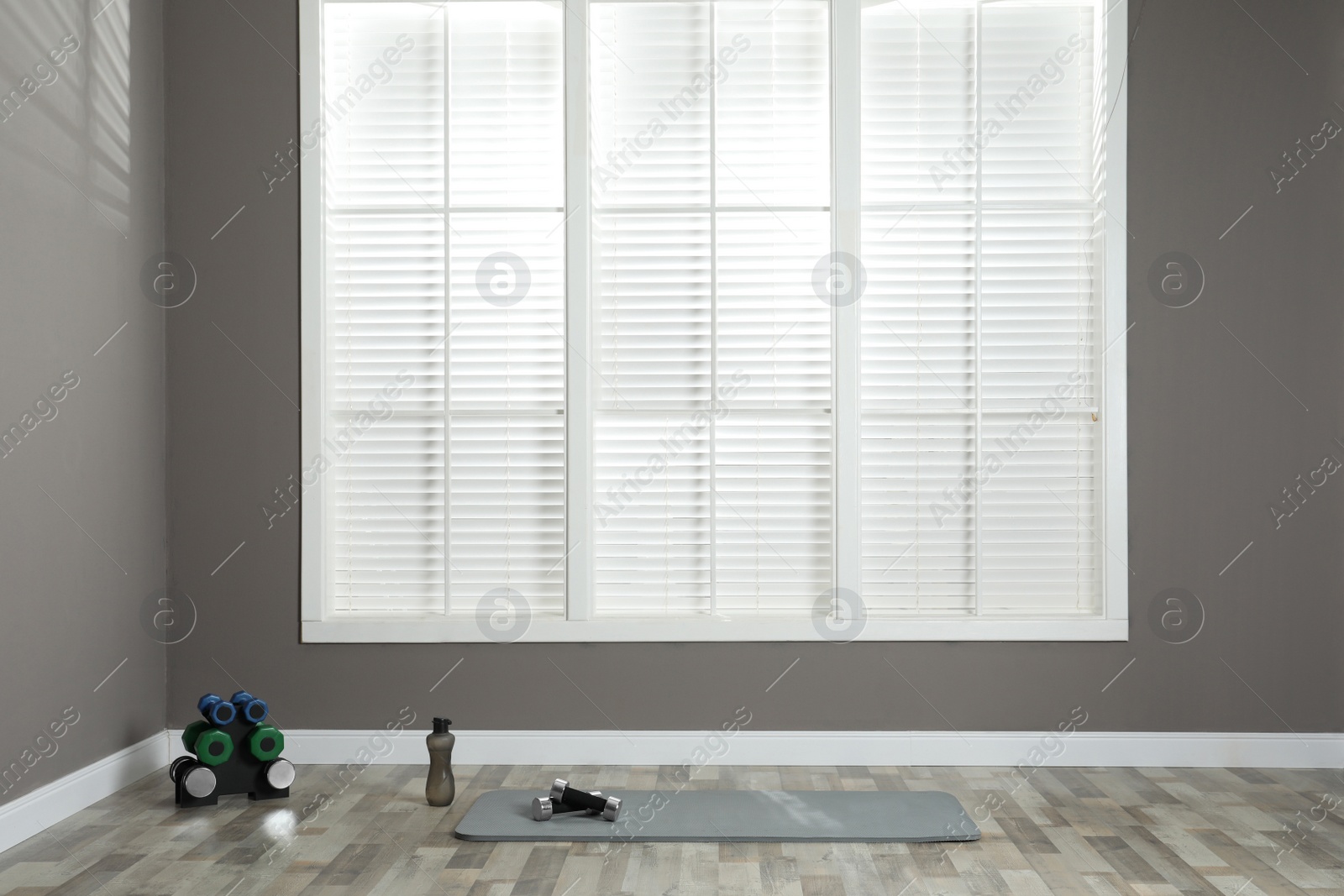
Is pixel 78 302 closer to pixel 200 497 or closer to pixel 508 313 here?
pixel 200 497

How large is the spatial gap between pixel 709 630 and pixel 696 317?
3.75ft

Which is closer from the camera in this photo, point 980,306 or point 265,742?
point 265,742

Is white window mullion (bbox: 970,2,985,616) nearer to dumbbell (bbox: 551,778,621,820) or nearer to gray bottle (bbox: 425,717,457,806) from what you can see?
dumbbell (bbox: 551,778,621,820)

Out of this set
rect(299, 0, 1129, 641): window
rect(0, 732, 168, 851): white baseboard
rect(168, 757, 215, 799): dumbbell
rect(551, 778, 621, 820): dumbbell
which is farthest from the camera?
rect(299, 0, 1129, 641): window

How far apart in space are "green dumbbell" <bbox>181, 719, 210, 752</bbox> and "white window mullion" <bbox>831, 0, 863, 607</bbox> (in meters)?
2.17

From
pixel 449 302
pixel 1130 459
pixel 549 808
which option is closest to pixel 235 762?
pixel 549 808

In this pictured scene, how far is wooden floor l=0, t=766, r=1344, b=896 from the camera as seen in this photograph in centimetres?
244

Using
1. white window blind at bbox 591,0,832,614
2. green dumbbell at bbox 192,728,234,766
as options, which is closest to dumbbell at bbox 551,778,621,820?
white window blind at bbox 591,0,832,614

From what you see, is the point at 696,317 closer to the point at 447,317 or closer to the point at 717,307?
the point at 717,307

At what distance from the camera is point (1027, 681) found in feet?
11.6

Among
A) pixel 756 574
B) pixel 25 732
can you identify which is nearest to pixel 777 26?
pixel 756 574

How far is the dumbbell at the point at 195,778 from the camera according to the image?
302 cm

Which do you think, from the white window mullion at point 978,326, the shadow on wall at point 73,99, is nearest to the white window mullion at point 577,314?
the white window mullion at point 978,326

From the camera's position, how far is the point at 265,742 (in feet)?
10.2
